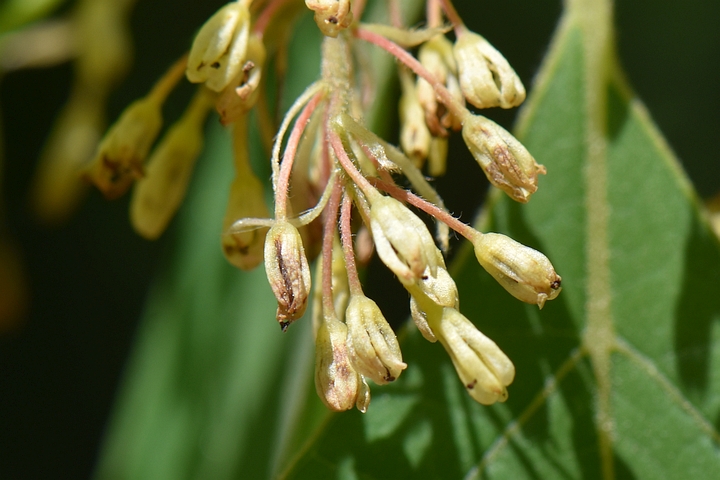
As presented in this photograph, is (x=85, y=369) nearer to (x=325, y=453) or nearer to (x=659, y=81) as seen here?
(x=325, y=453)

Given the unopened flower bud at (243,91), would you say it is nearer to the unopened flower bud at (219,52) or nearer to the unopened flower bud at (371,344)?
the unopened flower bud at (219,52)

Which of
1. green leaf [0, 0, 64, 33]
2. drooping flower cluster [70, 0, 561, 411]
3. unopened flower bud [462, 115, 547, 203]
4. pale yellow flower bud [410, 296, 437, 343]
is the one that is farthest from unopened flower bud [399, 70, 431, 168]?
green leaf [0, 0, 64, 33]

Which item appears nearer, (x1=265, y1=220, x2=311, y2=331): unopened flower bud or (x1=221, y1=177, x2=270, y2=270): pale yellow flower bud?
(x1=265, y1=220, x2=311, y2=331): unopened flower bud

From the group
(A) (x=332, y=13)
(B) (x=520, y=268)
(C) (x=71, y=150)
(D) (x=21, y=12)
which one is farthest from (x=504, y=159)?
(C) (x=71, y=150)

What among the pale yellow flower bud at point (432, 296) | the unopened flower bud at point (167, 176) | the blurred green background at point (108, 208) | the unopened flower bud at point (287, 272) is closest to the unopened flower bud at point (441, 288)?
the pale yellow flower bud at point (432, 296)

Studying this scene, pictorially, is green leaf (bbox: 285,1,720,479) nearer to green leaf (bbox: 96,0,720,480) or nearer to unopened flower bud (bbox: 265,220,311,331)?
green leaf (bbox: 96,0,720,480)

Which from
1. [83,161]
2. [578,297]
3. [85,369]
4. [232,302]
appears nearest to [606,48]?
[578,297]

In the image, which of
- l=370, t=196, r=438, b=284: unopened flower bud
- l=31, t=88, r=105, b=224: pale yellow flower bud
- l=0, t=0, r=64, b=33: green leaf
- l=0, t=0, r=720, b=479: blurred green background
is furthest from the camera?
l=0, t=0, r=720, b=479: blurred green background

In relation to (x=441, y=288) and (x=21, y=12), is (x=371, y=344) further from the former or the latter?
(x=21, y=12)
